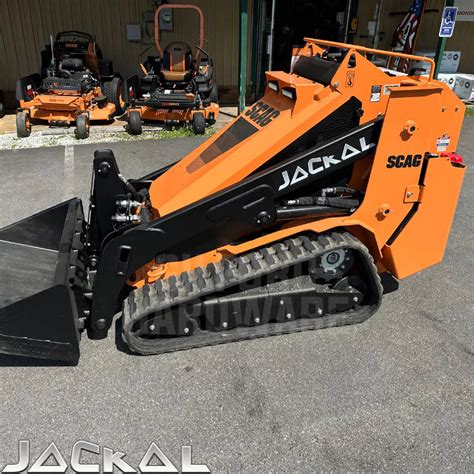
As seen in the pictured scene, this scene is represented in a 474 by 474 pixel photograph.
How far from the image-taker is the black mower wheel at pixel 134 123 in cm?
852

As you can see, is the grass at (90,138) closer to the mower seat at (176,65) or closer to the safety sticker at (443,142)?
the mower seat at (176,65)

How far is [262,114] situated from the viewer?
3.58 metres

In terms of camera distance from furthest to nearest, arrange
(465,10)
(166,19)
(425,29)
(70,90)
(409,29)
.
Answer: (425,29)
(465,10)
(409,29)
(166,19)
(70,90)

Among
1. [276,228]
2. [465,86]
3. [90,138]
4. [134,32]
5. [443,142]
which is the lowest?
[90,138]

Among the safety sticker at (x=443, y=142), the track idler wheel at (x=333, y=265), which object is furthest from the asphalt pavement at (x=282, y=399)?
the safety sticker at (x=443, y=142)

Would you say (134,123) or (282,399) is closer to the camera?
(282,399)

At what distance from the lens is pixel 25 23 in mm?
10484

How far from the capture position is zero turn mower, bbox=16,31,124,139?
877cm

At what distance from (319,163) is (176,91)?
21.8 feet

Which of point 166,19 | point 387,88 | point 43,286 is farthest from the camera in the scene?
point 166,19

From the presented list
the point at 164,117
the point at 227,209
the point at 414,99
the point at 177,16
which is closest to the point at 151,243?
the point at 227,209

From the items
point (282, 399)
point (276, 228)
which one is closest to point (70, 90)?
point (276, 228)

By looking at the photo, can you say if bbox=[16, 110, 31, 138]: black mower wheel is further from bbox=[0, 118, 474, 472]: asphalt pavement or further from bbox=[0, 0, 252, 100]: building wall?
bbox=[0, 118, 474, 472]: asphalt pavement

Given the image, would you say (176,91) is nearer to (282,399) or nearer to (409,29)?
(409,29)
